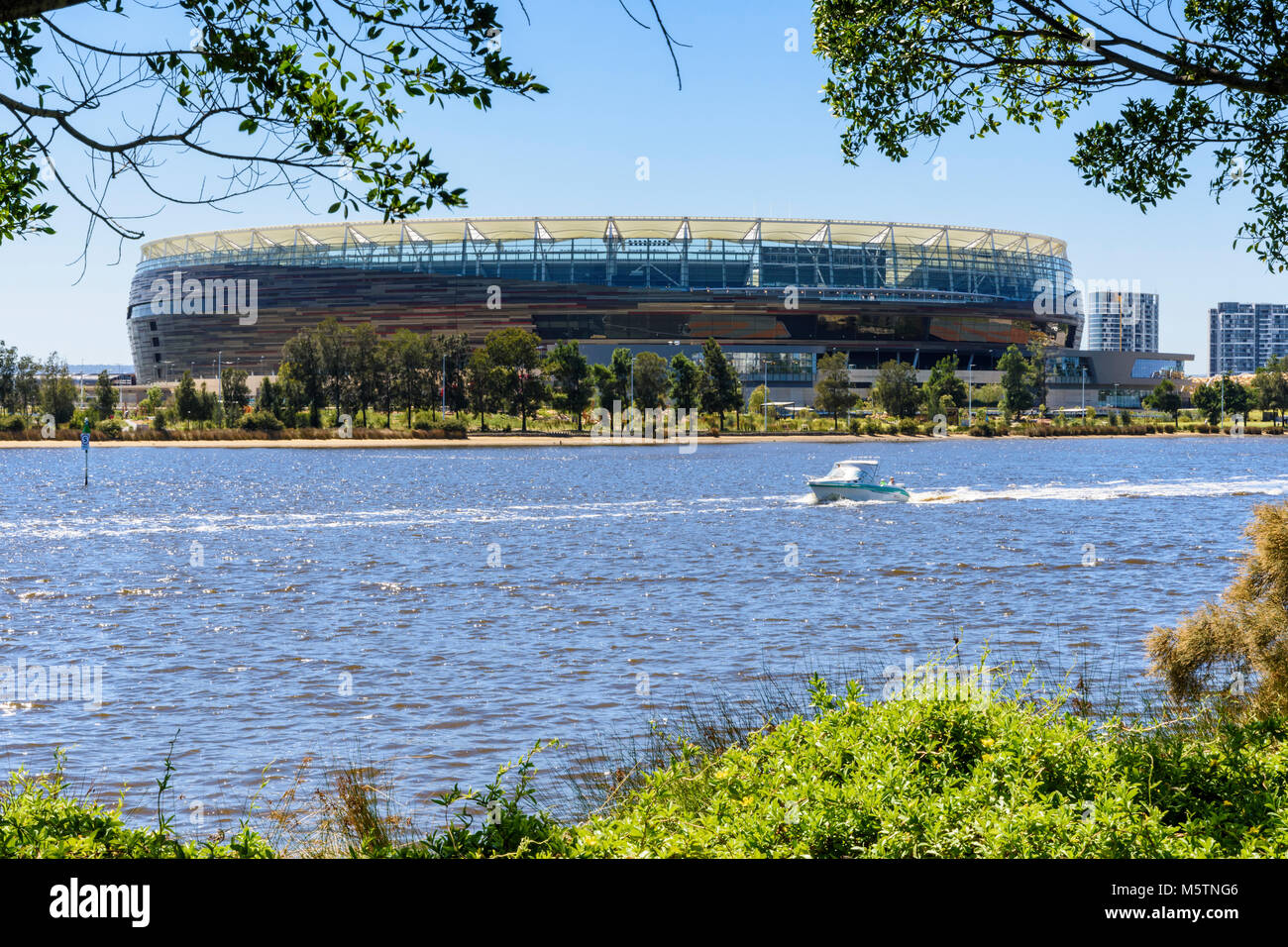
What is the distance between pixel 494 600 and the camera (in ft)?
96.9

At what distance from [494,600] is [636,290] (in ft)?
489

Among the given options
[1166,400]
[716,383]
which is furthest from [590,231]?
[1166,400]

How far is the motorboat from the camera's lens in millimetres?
59625

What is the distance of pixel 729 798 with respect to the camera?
8.53m

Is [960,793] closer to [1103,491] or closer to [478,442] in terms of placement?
[1103,491]

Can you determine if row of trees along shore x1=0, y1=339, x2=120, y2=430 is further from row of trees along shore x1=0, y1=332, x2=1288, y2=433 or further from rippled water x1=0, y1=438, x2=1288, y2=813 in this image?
rippled water x1=0, y1=438, x2=1288, y2=813

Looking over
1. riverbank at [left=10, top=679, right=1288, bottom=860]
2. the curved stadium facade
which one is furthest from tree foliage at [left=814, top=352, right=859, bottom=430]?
riverbank at [left=10, top=679, right=1288, bottom=860]

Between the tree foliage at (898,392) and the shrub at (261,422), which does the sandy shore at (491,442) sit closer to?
the shrub at (261,422)

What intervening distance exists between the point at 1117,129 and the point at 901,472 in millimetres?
76049

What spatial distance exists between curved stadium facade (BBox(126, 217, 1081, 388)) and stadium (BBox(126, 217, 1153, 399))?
0.20m

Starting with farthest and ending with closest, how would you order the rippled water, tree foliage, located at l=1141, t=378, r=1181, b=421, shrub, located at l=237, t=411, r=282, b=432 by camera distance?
1. tree foliage, located at l=1141, t=378, r=1181, b=421
2. shrub, located at l=237, t=411, r=282, b=432
3. the rippled water

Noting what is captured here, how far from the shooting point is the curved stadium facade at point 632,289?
17762 centimetres

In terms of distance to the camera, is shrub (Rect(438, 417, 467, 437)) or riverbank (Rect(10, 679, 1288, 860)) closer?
riverbank (Rect(10, 679, 1288, 860))
